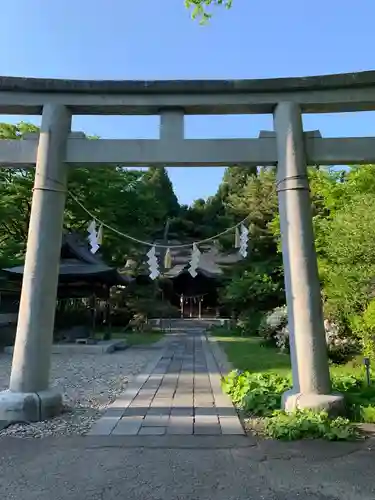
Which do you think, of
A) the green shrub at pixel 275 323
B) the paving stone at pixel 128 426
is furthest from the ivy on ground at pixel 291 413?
the green shrub at pixel 275 323

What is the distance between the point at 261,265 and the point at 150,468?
16394 mm

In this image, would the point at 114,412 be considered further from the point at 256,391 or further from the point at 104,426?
the point at 256,391

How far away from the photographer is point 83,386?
27.9 feet

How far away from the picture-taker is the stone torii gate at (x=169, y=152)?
5570 millimetres

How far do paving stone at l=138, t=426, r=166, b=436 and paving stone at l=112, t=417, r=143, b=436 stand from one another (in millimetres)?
58

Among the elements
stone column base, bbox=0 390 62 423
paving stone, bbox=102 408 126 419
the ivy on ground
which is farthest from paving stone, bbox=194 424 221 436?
stone column base, bbox=0 390 62 423

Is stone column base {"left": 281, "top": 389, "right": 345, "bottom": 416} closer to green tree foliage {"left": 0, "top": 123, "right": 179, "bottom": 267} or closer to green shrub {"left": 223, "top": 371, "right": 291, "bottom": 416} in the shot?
green shrub {"left": 223, "top": 371, "right": 291, "bottom": 416}

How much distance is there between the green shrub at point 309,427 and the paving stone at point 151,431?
1.17m

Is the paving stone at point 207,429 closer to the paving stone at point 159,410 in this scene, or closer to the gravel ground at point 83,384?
the paving stone at point 159,410

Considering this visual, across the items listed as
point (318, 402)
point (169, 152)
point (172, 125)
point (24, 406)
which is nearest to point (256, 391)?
point (318, 402)

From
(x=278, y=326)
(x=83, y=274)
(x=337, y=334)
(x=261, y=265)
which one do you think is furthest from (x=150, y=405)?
(x=261, y=265)

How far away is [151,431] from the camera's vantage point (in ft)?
16.8

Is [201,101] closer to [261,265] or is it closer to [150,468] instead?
[150,468]

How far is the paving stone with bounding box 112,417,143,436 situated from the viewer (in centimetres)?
503
